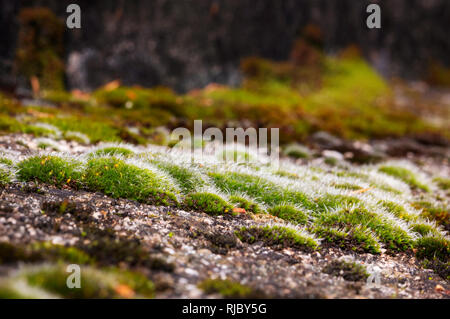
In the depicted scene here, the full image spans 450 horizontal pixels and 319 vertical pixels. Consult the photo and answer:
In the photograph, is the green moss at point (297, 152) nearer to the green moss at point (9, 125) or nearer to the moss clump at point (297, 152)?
the moss clump at point (297, 152)

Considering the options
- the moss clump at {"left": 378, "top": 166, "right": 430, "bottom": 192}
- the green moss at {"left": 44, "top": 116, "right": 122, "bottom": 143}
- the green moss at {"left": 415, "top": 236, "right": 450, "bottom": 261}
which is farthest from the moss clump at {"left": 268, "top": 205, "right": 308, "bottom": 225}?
the green moss at {"left": 44, "top": 116, "right": 122, "bottom": 143}

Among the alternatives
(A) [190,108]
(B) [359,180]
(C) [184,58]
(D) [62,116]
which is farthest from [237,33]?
(B) [359,180]

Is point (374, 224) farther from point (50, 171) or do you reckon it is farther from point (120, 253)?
point (50, 171)

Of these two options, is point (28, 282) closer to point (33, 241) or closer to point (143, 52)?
point (33, 241)

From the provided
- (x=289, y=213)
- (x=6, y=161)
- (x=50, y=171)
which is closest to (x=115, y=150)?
(x=50, y=171)

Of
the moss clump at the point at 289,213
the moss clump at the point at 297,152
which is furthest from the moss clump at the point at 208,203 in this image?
the moss clump at the point at 297,152

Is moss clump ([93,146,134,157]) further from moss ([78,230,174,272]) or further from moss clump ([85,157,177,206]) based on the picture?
moss ([78,230,174,272])

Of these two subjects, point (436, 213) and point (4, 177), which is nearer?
point (4, 177)
